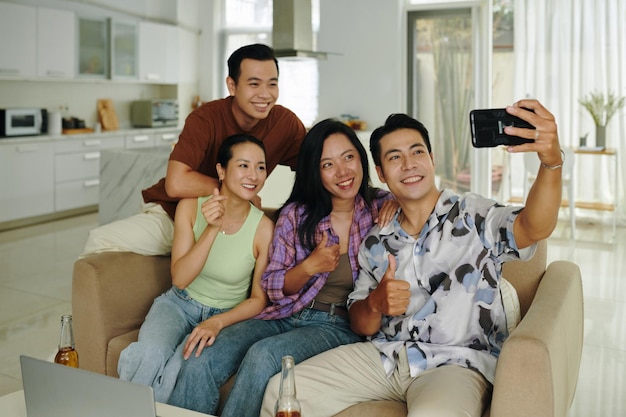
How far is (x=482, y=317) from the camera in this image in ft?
6.95

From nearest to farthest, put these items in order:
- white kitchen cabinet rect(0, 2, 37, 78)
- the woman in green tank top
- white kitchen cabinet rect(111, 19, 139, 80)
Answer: the woman in green tank top < white kitchen cabinet rect(0, 2, 37, 78) < white kitchen cabinet rect(111, 19, 139, 80)

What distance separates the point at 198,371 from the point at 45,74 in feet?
18.1

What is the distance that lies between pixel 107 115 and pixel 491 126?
6.78m

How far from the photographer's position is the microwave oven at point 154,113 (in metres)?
8.34

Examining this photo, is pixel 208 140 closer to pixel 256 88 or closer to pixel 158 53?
pixel 256 88

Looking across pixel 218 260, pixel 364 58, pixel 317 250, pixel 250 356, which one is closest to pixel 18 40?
pixel 364 58

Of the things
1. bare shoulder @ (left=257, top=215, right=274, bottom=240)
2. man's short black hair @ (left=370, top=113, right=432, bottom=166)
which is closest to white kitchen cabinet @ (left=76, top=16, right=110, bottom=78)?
bare shoulder @ (left=257, top=215, right=274, bottom=240)

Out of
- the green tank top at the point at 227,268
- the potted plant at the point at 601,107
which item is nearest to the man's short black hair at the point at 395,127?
the green tank top at the point at 227,268

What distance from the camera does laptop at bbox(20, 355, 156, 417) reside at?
5.25 feet

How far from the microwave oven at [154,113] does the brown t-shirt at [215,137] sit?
5.55 meters

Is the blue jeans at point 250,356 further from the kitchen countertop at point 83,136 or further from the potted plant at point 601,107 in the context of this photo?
the potted plant at point 601,107

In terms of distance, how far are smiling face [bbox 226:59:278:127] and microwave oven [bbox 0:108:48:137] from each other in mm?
4588

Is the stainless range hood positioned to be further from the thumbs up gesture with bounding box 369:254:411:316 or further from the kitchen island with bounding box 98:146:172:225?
the thumbs up gesture with bounding box 369:254:411:316

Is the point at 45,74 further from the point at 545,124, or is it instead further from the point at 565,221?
the point at 545,124
